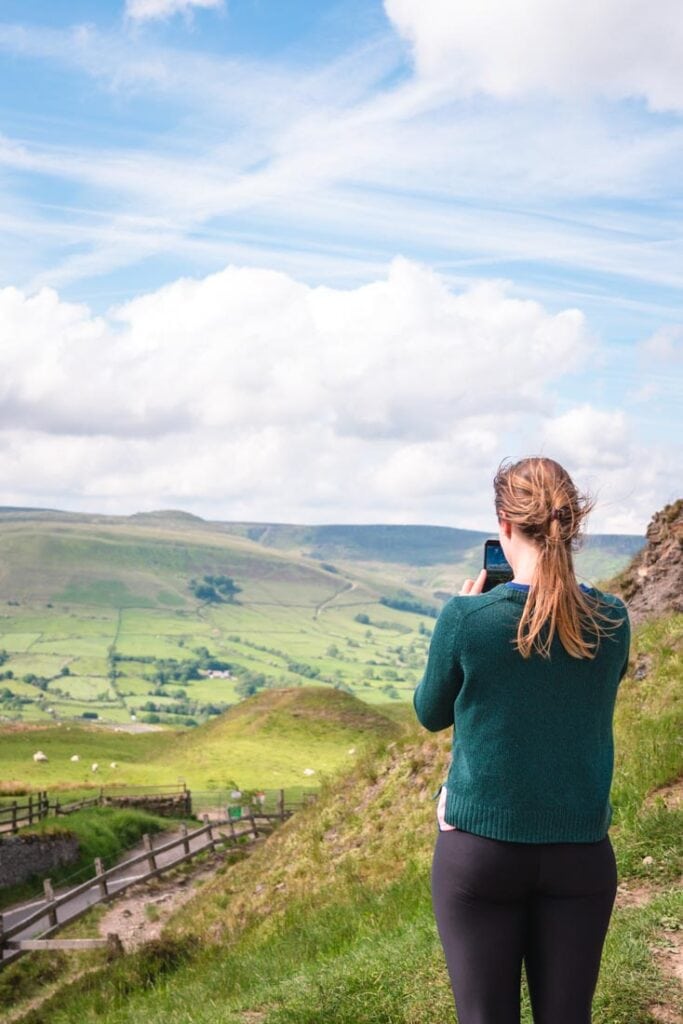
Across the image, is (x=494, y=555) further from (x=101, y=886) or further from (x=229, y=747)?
(x=229, y=747)

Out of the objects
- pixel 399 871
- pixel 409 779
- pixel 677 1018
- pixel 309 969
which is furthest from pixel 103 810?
pixel 677 1018

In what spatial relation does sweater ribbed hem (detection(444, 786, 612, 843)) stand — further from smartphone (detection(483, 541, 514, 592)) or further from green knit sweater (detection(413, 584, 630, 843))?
smartphone (detection(483, 541, 514, 592))

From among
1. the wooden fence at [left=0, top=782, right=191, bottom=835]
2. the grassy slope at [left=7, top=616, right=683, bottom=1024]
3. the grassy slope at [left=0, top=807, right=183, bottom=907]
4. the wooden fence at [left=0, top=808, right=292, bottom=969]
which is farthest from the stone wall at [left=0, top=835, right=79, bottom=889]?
the grassy slope at [left=7, top=616, right=683, bottom=1024]

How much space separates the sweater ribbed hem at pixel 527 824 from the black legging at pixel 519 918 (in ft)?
0.09

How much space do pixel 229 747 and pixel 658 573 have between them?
178ft

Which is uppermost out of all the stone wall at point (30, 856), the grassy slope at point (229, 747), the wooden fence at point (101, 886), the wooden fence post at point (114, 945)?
the wooden fence post at point (114, 945)

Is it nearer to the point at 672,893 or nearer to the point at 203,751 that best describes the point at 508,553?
the point at 672,893

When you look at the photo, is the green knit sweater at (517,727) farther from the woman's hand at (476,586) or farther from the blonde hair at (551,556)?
the woman's hand at (476,586)

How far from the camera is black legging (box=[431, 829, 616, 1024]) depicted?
353 cm

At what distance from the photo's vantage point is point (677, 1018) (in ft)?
19.5

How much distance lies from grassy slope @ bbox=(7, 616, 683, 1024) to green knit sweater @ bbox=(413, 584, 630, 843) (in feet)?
10.5

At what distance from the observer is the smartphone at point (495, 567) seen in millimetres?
4012

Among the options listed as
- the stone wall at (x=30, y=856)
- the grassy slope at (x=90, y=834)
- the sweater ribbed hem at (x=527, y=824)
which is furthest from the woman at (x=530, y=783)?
the stone wall at (x=30, y=856)

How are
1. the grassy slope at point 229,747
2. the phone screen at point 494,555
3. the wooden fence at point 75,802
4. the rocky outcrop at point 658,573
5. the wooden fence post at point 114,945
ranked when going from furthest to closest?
the grassy slope at point 229,747 → the wooden fence at point 75,802 → the wooden fence post at point 114,945 → the rocky outcrop at point 658,573 → the phone screen at point 494,555
